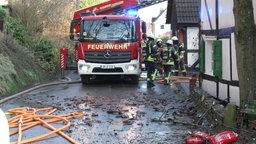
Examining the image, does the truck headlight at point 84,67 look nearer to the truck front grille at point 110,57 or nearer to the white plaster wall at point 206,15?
the truck front grille at point 110,57

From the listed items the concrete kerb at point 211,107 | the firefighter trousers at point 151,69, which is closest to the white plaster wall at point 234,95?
the concrete kerb at point 211,107

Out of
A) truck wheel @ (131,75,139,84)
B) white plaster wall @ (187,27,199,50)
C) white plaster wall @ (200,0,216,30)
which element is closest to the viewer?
white plaster wall @ (200,0,216,30)

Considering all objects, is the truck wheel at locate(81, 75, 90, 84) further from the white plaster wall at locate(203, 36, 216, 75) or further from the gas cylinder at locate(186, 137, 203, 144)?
the gas cylinder at locate(186, 137, 203, 144)

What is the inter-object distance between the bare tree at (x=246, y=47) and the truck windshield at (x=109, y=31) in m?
8.55

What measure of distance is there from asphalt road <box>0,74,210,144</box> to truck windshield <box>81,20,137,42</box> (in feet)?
5.89

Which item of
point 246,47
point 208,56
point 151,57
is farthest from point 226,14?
point 151,57

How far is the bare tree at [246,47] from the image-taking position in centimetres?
666

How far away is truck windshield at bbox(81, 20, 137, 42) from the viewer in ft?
49.9

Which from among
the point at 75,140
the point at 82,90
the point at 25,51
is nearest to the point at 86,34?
the point at 82,90

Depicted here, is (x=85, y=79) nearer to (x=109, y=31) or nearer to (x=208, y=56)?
(x=109, y=31)

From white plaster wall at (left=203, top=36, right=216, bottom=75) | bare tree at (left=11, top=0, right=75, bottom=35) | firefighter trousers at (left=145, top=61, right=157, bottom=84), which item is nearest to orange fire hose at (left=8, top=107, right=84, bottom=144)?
white plaster wall at (left=203, top=36, right=216, bottom=75)

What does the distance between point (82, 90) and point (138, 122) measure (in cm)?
601

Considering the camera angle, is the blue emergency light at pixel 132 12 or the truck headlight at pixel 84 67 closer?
the truck headlight at pixel 84 67

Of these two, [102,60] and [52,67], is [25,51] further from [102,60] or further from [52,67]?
[102,60]
